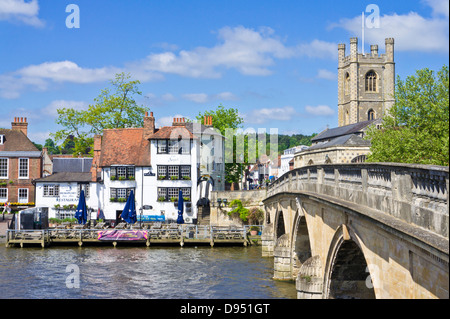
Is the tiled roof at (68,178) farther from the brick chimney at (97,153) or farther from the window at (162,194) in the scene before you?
the window at (162,194)

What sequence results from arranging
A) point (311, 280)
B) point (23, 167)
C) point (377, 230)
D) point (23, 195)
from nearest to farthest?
point (377, 230)
point (311, 280)
point (23, 195)
point (23, 167)

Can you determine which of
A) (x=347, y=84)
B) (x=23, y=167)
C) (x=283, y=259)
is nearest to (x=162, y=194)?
(x=23, y=167)

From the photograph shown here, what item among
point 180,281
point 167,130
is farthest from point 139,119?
point 180,281

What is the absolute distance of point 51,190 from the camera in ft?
176

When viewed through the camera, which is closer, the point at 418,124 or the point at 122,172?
the point at 418,124

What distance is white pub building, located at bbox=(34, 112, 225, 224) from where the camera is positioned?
2051 inches

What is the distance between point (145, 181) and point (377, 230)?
42702 mm

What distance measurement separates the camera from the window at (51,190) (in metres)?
53.7

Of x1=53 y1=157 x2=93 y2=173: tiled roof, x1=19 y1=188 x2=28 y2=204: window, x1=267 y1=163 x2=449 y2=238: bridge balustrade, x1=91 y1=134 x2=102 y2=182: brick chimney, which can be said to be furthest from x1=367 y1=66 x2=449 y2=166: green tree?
x1=19 y1=188 x2=28 y2=204: window

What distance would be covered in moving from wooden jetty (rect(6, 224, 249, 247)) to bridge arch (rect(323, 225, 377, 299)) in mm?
24156

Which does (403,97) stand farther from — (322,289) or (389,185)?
(389,185)

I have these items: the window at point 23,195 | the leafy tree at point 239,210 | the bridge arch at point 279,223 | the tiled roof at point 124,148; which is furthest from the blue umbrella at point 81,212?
the bridge arch at point 279,223

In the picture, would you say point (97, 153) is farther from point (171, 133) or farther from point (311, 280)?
point (311, 280)

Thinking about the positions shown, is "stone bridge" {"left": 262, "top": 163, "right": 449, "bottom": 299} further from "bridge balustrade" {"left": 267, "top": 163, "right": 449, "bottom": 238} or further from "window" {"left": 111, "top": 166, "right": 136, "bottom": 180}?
"window" {"left": 111, "top": 166, "right": 136, "bottom": 180}
